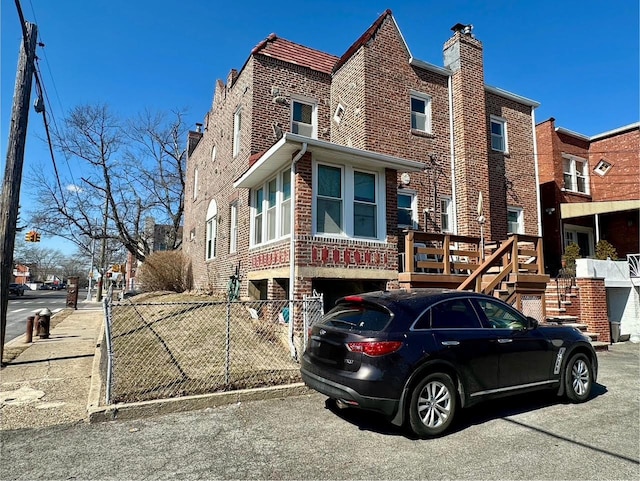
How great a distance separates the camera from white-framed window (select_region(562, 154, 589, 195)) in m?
18.7

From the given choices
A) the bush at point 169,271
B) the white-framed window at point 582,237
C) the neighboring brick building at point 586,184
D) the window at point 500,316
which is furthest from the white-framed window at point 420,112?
the bush at point 169,271

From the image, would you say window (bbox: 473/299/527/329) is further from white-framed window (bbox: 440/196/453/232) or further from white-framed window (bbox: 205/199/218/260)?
white-framed window (bbox: 205/199/218/260)

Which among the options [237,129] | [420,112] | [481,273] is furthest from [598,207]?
[237,129]

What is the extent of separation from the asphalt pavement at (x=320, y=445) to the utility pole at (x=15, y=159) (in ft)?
11.5

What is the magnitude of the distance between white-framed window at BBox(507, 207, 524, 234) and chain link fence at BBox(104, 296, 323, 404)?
31.3 feet

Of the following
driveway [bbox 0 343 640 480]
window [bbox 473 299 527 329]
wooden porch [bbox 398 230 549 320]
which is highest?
wooden porch [bbox 398 230 549 320]

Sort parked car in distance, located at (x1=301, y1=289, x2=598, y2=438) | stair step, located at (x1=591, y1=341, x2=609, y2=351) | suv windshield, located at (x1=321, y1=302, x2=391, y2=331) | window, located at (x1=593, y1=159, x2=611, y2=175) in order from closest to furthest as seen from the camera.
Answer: parked car in distance, located at (x1=301, y1=289, x2=598, y2=438), suv windshield, located at (x1=321, y1=302, x2=391, y2=331), stair step, located at (x1=591, y1=341, x2=609, y2=351), window, located at (x1=593, y1=159, x2=611, y2=175)

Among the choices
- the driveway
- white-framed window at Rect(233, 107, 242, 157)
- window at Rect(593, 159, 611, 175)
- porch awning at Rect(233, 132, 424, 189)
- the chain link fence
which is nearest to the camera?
the driveway

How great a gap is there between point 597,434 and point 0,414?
23.7 feet

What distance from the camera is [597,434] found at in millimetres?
4734

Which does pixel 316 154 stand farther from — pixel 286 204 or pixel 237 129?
pixel 237 129

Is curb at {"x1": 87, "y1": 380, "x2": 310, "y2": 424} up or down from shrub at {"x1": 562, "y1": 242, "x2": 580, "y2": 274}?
down

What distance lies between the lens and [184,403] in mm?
5422

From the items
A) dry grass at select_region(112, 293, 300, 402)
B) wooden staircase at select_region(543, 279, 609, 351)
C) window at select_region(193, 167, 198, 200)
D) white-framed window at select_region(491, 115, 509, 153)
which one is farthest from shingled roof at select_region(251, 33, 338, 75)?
wooden staircase at select_region(543, 279, 609, 351)
